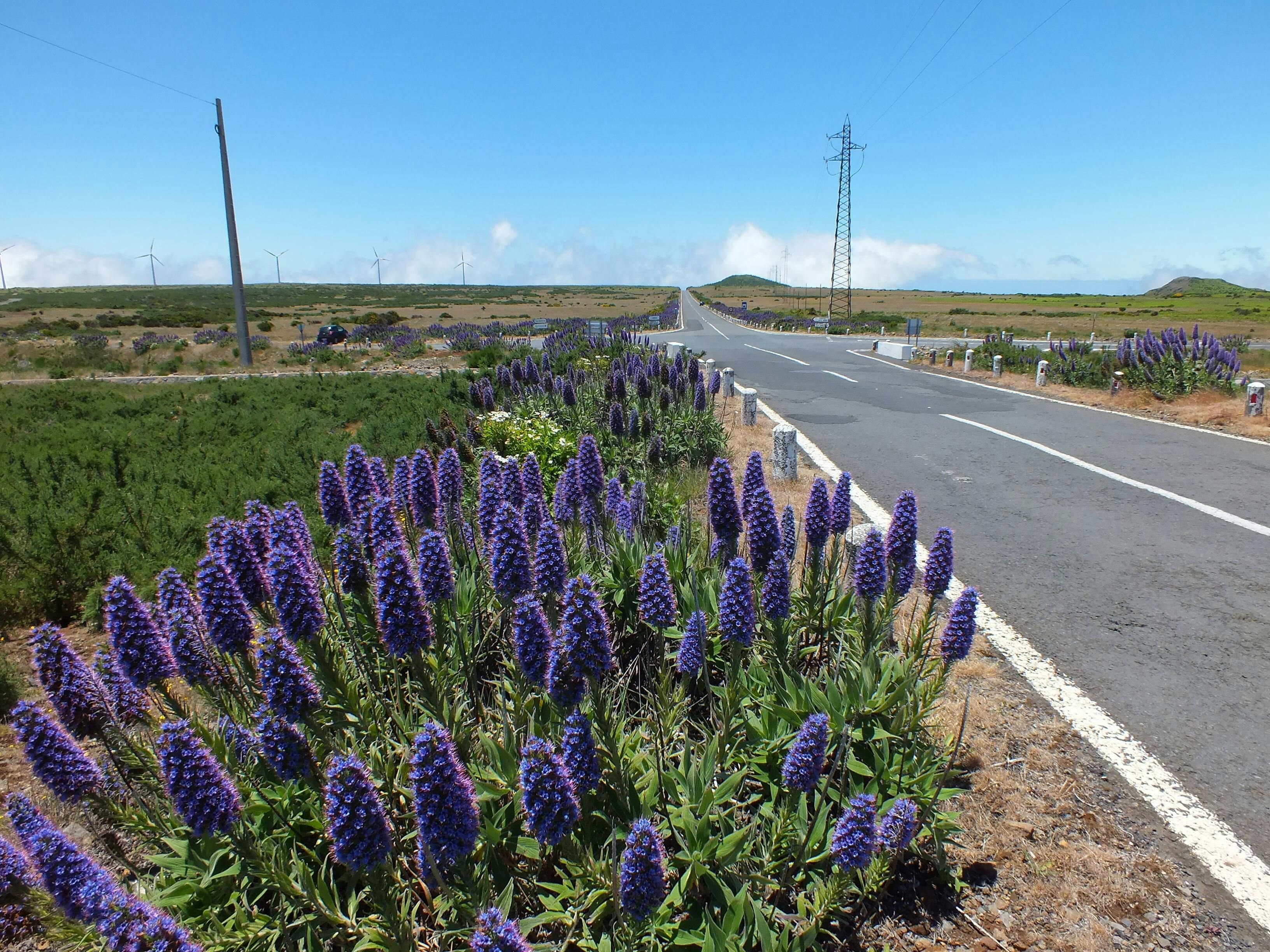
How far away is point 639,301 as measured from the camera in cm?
12850

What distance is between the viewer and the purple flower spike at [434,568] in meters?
2.87

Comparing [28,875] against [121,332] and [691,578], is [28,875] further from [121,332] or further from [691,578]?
[121,332]

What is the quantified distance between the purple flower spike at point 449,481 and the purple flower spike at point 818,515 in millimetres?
2312

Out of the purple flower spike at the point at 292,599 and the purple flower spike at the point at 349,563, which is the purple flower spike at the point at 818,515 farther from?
the purple flower spike at the point at 292,599

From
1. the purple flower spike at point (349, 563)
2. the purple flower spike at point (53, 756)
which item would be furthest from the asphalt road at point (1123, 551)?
the purple flower spike at point (53, 756)

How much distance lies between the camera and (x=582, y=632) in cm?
243

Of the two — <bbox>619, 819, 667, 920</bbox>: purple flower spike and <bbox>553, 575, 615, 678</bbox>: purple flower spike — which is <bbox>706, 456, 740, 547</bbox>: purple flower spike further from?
<bbox>619, 819, 667, 920</bbox>: purple flower spike

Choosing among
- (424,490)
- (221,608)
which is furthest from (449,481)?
(221,608)

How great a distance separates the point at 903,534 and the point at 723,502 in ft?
3.20

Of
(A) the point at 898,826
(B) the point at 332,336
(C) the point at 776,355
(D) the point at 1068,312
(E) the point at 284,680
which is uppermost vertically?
(D) the point at 1068,312

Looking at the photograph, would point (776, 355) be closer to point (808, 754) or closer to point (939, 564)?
point (939, 564)

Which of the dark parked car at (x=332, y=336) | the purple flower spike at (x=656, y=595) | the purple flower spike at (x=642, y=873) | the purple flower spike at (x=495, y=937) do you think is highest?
the dark parked car at (x=332, y=336)

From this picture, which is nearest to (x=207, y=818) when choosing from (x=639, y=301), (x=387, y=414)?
(x=387, y=414)

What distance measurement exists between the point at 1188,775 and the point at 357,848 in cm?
392
